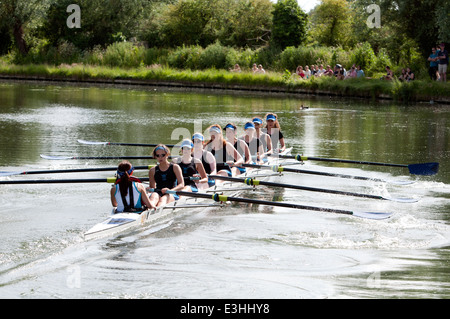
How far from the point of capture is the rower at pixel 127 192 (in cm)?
996

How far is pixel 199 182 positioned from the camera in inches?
464

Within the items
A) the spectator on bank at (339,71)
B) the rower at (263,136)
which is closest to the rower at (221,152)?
the rower at (263,136)

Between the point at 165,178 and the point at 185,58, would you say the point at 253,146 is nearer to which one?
the point at 165,178

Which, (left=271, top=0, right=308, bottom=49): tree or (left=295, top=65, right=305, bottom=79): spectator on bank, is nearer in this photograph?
(left=295, top=65, right=305, bottom=79): spectator on bank

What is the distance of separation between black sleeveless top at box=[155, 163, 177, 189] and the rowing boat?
0.32 metres

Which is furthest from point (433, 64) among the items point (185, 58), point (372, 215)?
point (372, 215)

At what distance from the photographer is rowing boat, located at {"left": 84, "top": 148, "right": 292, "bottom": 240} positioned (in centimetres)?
952

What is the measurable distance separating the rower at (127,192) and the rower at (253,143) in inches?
196

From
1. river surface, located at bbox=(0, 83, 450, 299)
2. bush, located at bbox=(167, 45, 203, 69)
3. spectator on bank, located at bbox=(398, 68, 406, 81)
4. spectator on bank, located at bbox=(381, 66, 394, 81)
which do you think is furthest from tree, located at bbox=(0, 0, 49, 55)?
river surface, located at bbox=(0, 83, 450, 299)

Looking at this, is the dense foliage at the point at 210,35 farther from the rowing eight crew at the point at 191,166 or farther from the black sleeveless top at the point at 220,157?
the black sleeveless top at the point at 220,157

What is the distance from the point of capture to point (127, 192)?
10062 millimetres

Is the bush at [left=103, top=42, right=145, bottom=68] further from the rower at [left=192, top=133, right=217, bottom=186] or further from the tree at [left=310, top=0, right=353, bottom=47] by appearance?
the rower at [left=192, top=133, right=217, bottom=186]
